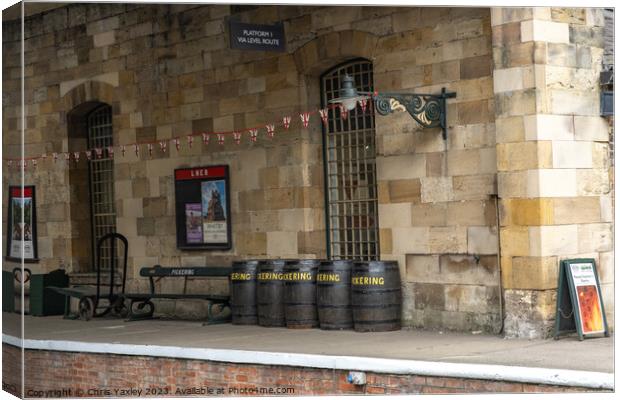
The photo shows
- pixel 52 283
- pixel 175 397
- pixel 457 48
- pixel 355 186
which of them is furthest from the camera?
pixel 52 283

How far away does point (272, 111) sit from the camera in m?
17.2

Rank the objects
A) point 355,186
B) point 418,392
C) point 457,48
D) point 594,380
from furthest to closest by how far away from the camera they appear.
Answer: point 355,186 → point 457,48 → point 418,392 → point 594,380

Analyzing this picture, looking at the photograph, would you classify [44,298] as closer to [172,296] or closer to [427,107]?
[172,296]

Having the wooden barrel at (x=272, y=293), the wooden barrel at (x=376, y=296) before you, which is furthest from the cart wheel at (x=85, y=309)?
the wooden barrel at (x=376, y=296)

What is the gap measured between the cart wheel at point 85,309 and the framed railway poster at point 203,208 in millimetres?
1654

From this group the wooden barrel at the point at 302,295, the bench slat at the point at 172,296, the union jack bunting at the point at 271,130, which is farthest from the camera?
the bench slat at the point at 172,296

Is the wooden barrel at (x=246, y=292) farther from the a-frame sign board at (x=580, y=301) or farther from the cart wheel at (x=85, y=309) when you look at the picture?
the a-frame sign board at (x=580, y=301)

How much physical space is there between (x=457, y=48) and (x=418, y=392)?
4912 millimetres

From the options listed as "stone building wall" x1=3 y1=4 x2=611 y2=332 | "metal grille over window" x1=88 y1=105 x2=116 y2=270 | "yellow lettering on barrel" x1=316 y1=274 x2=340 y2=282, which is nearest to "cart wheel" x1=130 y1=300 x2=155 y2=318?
"stone building wall" x1=3 y1=4 x2=611 y2=332

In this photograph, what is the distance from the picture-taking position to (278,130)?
1720cm

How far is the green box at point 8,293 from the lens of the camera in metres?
13.4

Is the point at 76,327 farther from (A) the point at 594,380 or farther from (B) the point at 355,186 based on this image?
(A) the point at 594,380

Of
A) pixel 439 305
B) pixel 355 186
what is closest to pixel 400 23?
pixel 355 186

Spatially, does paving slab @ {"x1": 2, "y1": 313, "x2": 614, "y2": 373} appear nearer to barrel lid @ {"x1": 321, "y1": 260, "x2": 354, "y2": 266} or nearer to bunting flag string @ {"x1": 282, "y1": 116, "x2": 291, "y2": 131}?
barrel lid @ {"x1": 321, "y1": 260, "x2": 354, "y2": 266}
